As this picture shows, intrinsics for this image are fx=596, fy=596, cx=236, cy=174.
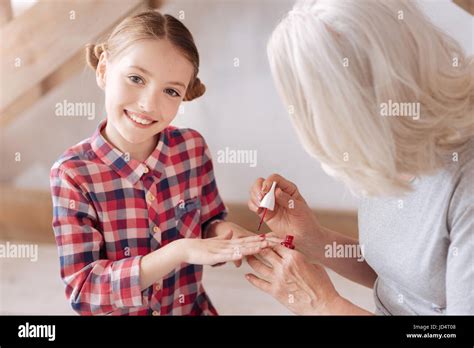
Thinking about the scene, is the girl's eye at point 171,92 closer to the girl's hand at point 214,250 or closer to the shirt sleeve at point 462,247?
the girl's hand at point 214,250

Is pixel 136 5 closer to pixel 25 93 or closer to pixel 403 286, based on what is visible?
pixel 25 93

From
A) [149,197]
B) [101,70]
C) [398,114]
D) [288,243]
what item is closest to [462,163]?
[398,114]

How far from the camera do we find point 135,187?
1.18 meters

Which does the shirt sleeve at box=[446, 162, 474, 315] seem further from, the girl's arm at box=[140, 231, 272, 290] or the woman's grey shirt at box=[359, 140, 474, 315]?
the girl's arm at box=[140, 231, 272, 290]

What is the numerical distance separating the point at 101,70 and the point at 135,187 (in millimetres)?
237

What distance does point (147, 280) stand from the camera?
1152 mm

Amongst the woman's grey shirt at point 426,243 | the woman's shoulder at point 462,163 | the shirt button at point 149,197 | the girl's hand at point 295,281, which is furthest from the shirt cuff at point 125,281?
the woman's shoulder at point 462,163

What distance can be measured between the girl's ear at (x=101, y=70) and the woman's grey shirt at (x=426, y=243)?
1.95 ft

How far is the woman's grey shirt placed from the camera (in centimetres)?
105

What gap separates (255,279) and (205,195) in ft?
0.68

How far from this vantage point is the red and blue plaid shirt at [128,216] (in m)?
1.12

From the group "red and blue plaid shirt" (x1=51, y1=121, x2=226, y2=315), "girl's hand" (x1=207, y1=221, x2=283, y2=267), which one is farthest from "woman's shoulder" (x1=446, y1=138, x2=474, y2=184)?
"red and blue plaid shirt" (x1=51, y1=121, x2=226, y2=315)

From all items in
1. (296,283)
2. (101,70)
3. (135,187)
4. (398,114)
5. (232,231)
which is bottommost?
(296,283)

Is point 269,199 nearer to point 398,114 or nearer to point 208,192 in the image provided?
point 208,192
